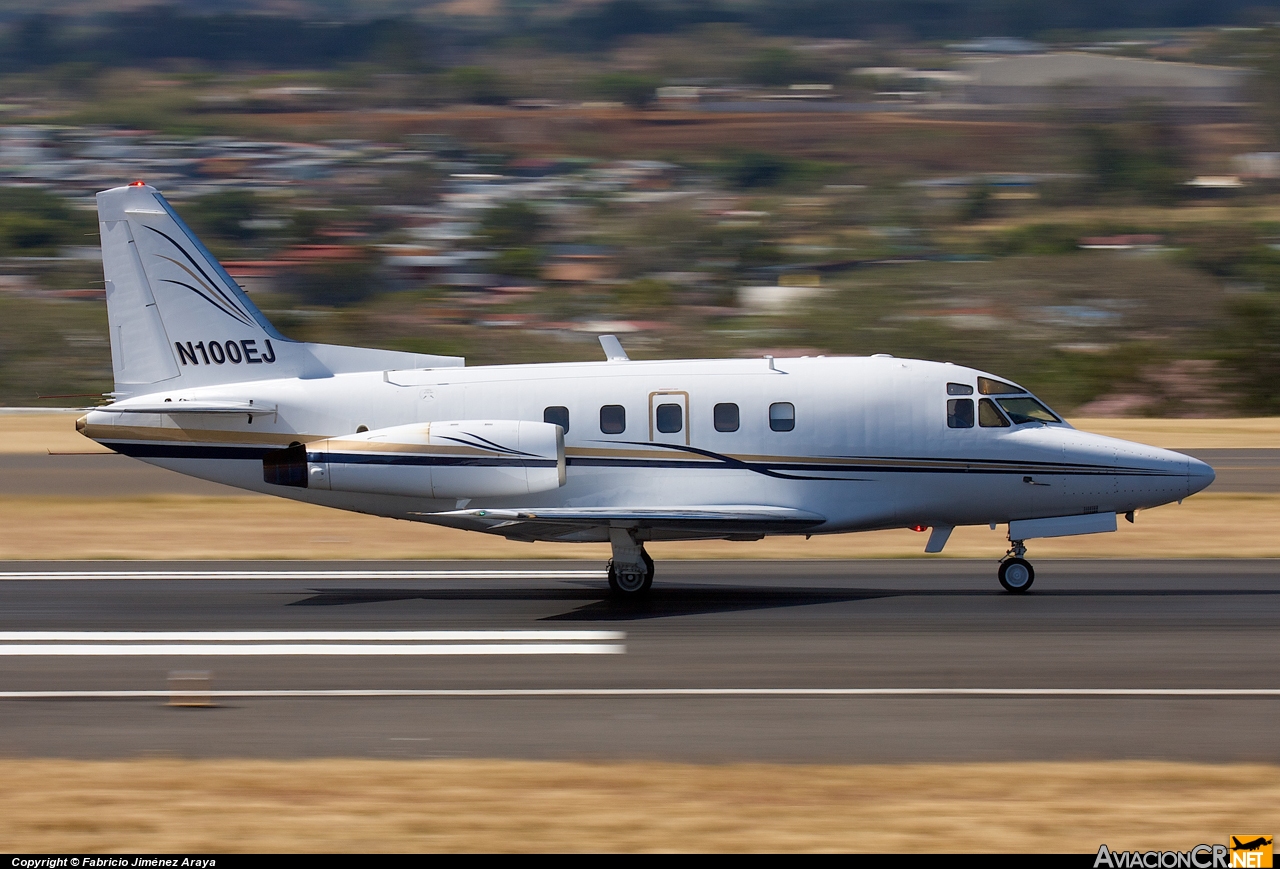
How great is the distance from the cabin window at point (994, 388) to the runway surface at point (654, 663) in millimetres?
2502

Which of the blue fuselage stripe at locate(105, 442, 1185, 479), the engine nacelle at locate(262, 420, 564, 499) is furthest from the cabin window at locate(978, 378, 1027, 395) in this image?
the engine nacelle at locate(262, 420, 564, 499)

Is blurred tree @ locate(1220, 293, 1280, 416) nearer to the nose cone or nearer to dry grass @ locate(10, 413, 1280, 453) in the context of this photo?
dry grass @ locate(10, 413, 1280, 453)

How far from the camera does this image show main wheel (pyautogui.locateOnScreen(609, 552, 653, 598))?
1705 cm

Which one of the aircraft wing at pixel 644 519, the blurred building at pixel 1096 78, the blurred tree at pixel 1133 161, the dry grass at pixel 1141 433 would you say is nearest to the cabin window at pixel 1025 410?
the aircraft wing at pixel 644 519

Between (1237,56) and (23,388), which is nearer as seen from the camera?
(23,388)

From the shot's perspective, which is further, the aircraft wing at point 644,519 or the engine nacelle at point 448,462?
the engine nacelle at point 448,462

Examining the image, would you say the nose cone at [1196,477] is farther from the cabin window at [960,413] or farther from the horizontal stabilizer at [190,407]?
the horizontal stabilizer at [190,407]

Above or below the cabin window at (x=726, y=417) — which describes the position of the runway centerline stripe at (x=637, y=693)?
below

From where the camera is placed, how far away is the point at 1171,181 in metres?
115

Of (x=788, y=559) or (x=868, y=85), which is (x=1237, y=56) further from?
(x=788, y=559)

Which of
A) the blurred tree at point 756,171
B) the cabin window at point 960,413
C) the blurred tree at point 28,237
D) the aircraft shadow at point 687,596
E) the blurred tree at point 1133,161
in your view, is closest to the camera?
the aircraft shadow at point 687,596

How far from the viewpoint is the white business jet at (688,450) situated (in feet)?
55.1

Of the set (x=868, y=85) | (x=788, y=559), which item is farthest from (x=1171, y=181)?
(x=788, y=559)
